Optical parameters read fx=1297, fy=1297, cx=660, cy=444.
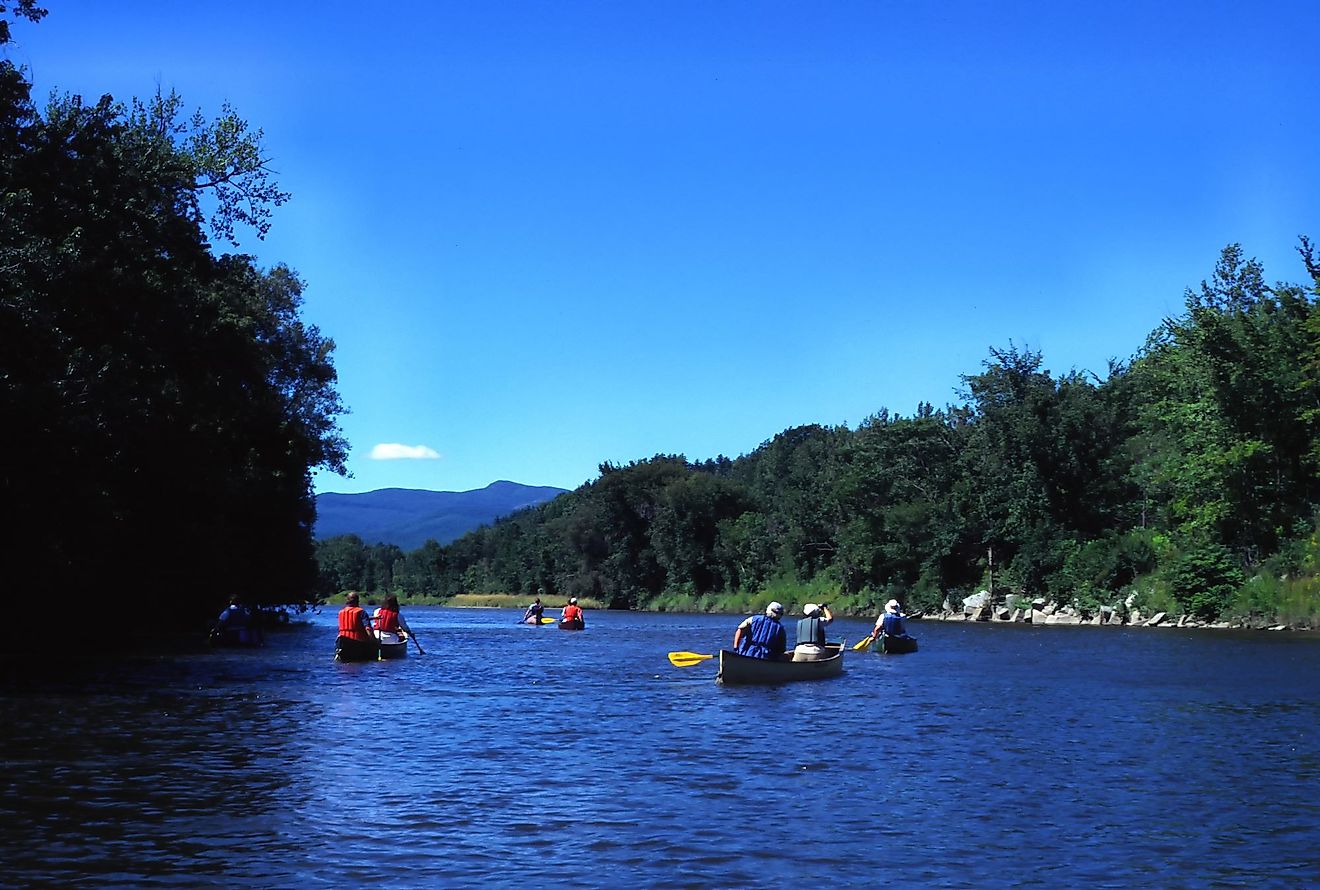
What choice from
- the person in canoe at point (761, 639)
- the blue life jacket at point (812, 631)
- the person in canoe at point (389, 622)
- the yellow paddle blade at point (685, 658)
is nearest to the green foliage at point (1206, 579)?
the blue life jacket at point (812, 631)

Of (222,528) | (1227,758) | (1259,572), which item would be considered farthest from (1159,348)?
(1227,758)

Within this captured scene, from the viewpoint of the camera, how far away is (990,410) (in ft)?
245

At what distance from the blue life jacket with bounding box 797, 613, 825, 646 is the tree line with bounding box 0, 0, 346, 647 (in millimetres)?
17026

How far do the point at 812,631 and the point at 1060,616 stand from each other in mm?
39825

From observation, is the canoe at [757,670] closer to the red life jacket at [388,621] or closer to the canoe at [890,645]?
the canoe at [890,645]

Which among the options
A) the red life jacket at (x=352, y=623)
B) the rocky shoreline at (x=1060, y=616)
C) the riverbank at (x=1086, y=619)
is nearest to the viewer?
the red life jacket at (x=352, y=623)

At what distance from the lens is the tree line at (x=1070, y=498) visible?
53.6m

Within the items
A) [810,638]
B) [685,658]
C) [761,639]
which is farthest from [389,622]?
[761,639]

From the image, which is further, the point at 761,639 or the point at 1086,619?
the point at 1086,619

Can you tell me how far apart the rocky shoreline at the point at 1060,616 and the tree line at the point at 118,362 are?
3862cm

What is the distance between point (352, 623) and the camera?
1350 inches

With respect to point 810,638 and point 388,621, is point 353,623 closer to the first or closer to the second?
point 388,621

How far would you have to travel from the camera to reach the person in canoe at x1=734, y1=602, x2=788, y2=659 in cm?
2801

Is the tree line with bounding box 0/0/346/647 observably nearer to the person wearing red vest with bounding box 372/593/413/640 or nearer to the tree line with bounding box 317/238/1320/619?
the person wearing red vest with bounding box 372/593/413/640
